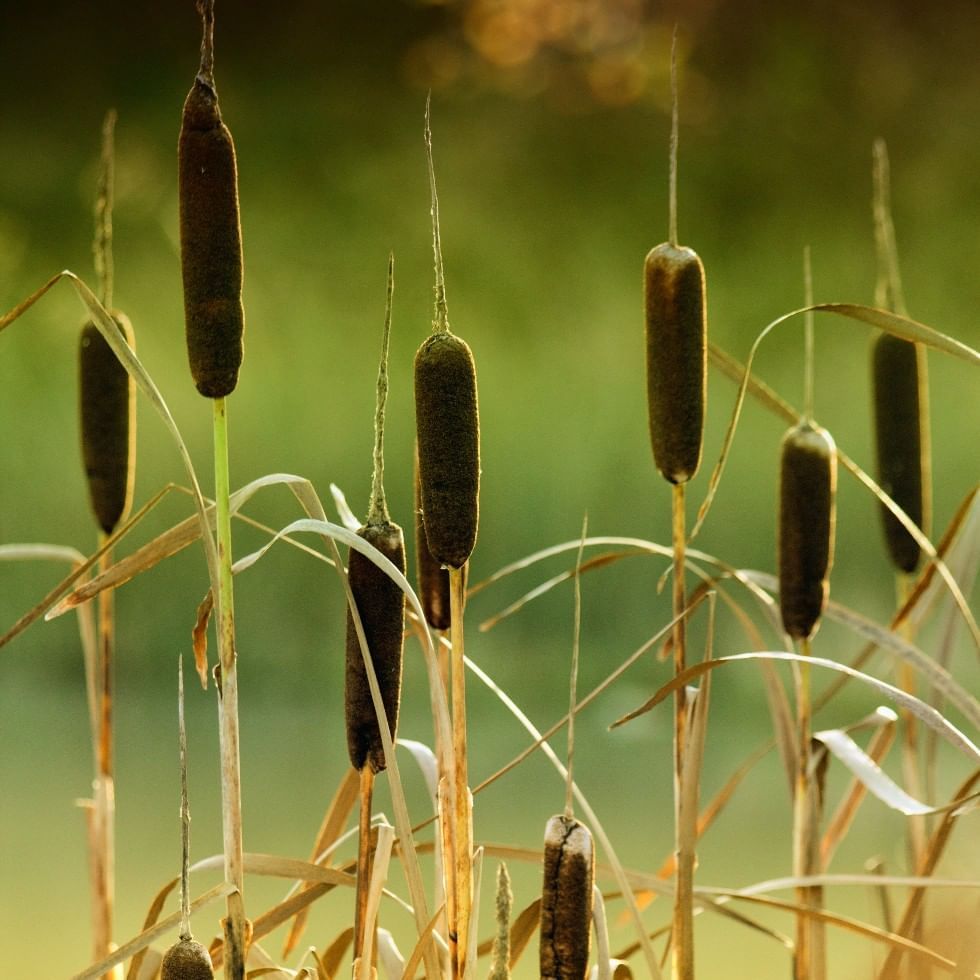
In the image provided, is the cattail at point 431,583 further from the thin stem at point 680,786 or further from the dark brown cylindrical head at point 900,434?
the dark brown cylindrical head at point 900,434

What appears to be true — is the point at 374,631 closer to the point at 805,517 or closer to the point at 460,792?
the point at 460,792

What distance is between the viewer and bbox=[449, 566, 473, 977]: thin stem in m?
0.39

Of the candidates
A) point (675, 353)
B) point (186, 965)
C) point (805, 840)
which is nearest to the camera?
point (186, 965)

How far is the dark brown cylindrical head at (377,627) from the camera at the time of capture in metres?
0.40

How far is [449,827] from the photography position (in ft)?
1.33

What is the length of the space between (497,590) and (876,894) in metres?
1.18

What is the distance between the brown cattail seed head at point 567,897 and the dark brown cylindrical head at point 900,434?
0.34 metres

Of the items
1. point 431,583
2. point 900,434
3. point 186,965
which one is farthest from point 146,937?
point 900,434

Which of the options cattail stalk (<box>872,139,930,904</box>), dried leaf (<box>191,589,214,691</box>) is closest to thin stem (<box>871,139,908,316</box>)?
cattail stalk (<box>872,139,930,904</box>)

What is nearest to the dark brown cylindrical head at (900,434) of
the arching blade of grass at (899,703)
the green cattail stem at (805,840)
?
the green cattail stem at (805,840)

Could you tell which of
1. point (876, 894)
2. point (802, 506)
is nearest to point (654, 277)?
point (802, 506)

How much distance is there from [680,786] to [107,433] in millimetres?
294

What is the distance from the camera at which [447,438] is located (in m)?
0.37

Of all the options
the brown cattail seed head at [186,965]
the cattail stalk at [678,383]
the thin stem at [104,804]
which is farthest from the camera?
the thin stem at [104,804]
